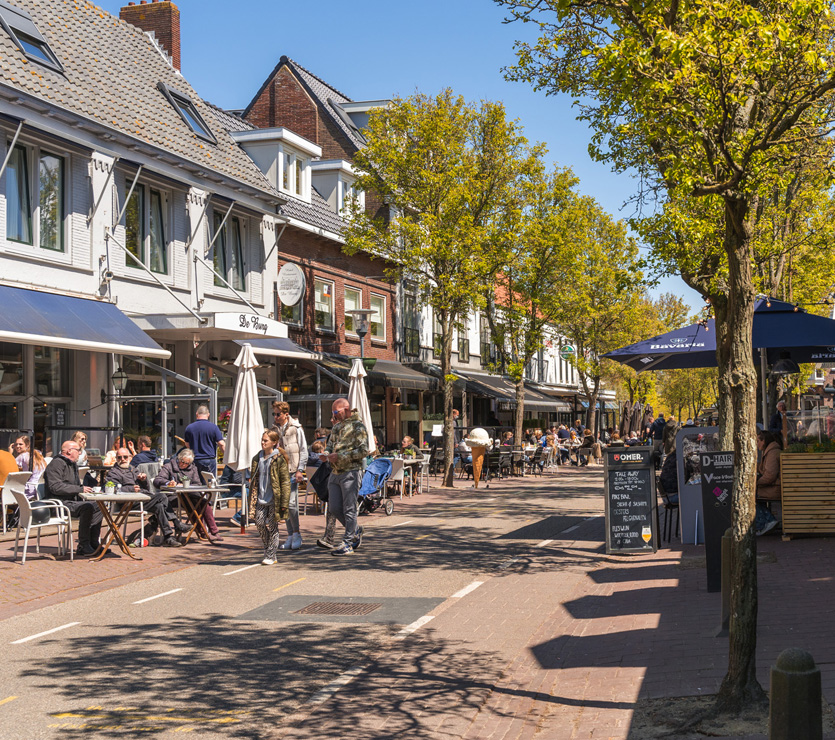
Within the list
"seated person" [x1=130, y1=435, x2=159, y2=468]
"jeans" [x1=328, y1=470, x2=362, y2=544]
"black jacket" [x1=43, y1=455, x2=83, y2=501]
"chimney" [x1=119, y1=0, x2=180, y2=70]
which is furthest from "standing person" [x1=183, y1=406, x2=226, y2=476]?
"chimney" [x1=119, y1=0, x2=180, y2=70]

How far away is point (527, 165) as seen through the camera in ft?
87.4

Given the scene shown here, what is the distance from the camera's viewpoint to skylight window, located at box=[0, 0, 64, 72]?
1834cm

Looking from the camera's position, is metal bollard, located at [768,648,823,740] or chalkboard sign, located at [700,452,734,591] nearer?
metal bollard, located at [768,648,823,740]

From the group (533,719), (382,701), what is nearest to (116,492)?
(382,701)

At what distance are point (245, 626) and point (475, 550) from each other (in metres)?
4.94

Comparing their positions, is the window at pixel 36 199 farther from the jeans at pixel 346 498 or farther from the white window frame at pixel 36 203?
the jeans at pixel 346 498

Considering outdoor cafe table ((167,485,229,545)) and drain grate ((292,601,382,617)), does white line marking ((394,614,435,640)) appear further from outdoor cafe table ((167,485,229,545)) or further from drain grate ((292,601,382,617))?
outdoor cafe table ((167,485,229,545))

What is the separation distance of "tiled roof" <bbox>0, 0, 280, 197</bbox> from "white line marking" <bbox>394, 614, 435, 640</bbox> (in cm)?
1241

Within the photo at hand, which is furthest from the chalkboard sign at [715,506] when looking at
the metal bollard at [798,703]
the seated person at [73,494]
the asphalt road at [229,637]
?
the seated person at [73,494]

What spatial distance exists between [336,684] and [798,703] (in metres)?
3.66

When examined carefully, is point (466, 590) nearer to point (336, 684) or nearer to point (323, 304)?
point (336, 684)

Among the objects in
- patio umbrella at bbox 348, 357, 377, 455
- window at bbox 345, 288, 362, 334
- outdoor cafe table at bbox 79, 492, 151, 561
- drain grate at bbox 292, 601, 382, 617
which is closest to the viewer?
drain grate at bbox 292, 601, 382, 617

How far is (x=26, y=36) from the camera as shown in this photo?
1906 cm

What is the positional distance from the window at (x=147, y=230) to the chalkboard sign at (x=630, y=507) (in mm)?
11629
